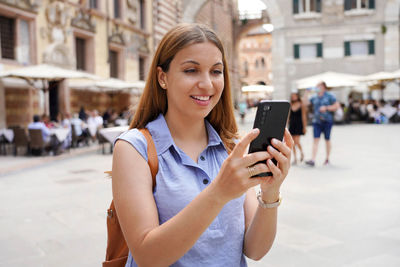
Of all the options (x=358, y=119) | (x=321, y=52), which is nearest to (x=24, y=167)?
(x=358, y=119)

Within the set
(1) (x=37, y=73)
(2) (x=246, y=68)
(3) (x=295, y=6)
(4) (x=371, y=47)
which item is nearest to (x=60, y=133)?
(1) (x=37, y=73)

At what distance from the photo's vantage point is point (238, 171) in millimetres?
1197

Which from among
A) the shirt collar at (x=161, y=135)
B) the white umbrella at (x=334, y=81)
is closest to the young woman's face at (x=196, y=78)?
the shirt collar at (x=161, y=135)

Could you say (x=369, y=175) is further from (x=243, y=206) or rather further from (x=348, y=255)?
(x=243, y=206)

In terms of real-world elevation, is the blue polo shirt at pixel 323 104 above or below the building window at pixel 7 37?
below

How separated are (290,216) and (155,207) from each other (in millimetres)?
3901

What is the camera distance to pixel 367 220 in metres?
4.79

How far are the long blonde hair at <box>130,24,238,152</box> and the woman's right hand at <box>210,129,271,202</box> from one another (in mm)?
493

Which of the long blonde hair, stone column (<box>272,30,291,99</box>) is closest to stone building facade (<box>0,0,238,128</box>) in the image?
stone column (<box>272,30,291,99</box>)

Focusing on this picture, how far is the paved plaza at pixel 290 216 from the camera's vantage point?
12.4 feet

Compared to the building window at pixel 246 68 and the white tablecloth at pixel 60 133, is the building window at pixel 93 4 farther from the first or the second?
the building window at pixel 246 68

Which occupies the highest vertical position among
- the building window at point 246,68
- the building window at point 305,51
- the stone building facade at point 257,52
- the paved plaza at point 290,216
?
the stone building facade at point 257,52

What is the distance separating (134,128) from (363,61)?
2811cm

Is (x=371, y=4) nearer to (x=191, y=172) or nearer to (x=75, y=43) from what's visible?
(x=75, y=43)
